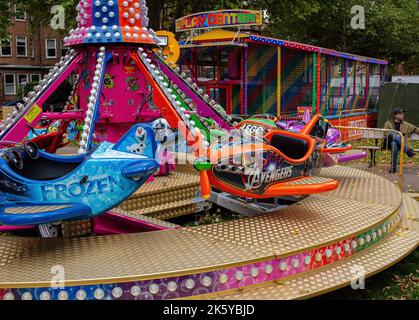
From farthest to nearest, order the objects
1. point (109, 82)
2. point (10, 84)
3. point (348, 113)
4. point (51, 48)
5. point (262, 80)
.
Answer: point (51, 48) → point (10, 84) → point (348, 113) → point (262, 80) → point (109, 82)

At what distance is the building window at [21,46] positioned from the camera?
3794 centimetres

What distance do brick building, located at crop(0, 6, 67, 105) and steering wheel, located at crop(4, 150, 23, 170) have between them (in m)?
35.2

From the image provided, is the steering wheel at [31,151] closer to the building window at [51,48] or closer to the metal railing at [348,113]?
the metal railing at [348,113]

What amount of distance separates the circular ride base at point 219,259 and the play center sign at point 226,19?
7.30m

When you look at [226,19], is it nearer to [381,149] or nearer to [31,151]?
[381,149]

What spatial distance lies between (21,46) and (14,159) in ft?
123

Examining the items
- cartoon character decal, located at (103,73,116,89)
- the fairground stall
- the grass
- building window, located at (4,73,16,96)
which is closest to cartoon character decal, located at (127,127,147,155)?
the grass

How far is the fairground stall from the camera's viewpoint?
1184 cm

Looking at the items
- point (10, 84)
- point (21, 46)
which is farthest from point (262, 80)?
point (21, 46)

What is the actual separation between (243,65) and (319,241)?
8.51m

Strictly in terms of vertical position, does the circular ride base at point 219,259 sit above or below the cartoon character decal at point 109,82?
below

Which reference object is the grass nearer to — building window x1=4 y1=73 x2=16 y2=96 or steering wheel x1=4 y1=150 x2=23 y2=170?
steering wheel x1=4 y1=150 x2=23 y2=170

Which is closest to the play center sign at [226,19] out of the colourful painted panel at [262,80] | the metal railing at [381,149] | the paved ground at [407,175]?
the colourful painted panel at [262,80]

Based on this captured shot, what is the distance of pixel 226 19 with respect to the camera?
38.2 feet
